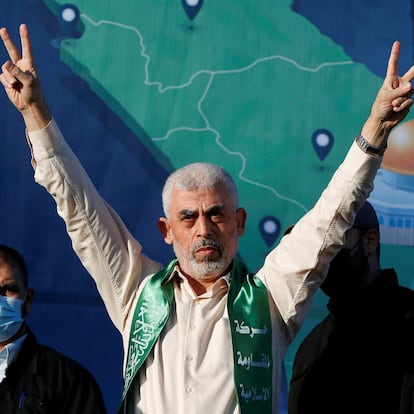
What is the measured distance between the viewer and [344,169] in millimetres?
2895

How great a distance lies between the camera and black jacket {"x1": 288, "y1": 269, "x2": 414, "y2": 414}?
11.0ft

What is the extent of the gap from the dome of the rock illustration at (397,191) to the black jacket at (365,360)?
1.95 feet

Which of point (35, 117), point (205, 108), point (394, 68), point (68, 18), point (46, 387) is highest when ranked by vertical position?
point (68, 18)

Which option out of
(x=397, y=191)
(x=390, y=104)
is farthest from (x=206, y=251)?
(x=397, y=191)

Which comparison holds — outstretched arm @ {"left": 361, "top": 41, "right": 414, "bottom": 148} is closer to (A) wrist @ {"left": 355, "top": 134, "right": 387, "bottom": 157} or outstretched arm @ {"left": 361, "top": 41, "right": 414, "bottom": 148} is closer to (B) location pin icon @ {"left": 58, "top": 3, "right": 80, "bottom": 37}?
(A) wrist @ {"left": 355, "top": 134, "right": 387, "bottom": 157}

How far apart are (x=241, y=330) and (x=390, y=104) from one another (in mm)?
794

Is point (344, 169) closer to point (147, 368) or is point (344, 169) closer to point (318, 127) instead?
point (147, 368)

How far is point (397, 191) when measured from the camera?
4.15 meters

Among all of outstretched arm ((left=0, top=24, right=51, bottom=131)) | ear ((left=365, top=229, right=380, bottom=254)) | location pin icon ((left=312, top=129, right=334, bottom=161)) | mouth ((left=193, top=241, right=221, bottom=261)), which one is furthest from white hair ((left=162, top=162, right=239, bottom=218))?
location pin icon ((left=312, top=129, right=334, bottom=161))

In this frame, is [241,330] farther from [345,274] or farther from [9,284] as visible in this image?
[9,284]

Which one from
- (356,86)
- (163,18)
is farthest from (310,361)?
(163,18)

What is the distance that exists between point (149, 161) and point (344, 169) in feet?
4.63

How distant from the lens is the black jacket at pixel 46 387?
3.31m

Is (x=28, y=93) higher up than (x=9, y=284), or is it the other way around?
(x=28, y=93)
